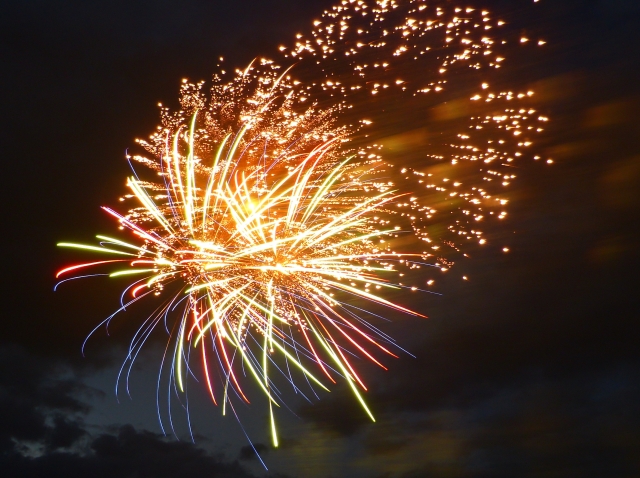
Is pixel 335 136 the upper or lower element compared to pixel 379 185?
upper

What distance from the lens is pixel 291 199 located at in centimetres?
1386

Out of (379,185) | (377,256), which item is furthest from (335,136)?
(377,256)

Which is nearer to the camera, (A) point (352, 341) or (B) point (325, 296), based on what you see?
(A) point (352, 341)

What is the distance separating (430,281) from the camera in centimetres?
1330

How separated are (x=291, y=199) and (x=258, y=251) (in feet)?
4.53

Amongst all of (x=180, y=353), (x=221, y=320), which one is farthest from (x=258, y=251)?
(x=180, y=353)

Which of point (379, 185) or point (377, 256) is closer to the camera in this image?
point (377, 256)

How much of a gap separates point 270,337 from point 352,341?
1848mm

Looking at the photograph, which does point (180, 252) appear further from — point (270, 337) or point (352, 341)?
point (352, 341)

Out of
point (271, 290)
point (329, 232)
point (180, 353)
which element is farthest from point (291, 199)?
point (180, 353)

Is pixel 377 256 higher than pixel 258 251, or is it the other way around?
pixel 258 251

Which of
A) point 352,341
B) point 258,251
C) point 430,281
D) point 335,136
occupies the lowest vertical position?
point 352,341

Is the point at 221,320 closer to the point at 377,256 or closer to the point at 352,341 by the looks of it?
the point at 352,341

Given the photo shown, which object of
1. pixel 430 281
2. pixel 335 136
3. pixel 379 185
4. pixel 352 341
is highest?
pixel 335 136
